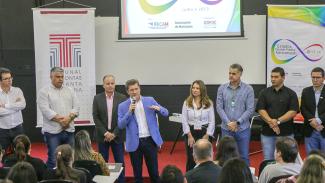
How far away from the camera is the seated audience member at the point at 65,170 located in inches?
153

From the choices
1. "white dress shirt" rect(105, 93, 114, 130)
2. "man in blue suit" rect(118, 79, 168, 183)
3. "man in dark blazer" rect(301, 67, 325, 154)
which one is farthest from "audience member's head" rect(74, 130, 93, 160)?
"man in dark blazer" rect(301, 67, 325, 154)

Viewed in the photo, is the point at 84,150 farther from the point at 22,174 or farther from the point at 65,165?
the point at 22,174

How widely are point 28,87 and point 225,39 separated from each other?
3.69 m

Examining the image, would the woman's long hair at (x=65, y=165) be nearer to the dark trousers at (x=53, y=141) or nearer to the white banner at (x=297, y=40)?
the dark trousers at (x=53, y=141)

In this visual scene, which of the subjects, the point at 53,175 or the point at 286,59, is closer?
the point at 53,175

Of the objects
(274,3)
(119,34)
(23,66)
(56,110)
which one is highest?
(274,3)

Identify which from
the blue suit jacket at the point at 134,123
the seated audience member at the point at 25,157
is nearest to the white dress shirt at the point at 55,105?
the blue suit jacket at the point at 134,123

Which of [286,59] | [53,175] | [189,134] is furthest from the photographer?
[286,59]

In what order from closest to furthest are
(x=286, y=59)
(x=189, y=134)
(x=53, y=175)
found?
(x=53, y=175) → (x=189, y=134) → (x=286, y=59)

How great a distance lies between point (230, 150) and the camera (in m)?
4.11

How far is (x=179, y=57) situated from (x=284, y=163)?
4805mm

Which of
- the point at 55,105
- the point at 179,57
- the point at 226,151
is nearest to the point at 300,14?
the point at 179,57

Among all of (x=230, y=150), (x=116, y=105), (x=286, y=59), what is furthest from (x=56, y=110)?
(x=286, y=59)

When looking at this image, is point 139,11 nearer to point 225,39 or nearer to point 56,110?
point 225,39
